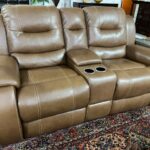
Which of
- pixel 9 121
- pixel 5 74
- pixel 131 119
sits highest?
pixel 5 74

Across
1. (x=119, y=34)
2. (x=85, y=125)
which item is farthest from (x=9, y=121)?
(x=119, y=34)

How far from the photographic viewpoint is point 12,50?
1.69 metres

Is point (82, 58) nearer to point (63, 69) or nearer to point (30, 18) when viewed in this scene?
point (63, 69)

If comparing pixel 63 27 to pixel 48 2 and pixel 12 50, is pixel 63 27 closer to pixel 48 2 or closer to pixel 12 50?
pixel 12 50

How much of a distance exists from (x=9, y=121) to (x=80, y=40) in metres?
1.13

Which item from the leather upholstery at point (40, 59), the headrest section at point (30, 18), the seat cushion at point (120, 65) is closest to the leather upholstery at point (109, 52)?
the seat cushion at point (120, 65)

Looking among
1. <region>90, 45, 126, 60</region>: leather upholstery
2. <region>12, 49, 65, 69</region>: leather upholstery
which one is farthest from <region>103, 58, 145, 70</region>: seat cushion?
<region>12, 49, 65, 69</region>: leather upholstery

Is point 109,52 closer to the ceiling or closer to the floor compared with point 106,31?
closer to the floor

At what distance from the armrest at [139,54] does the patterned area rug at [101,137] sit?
66 centimetres

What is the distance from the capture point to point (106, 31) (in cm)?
210

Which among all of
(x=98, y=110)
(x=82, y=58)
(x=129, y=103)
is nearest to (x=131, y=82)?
(x=129, y=103)

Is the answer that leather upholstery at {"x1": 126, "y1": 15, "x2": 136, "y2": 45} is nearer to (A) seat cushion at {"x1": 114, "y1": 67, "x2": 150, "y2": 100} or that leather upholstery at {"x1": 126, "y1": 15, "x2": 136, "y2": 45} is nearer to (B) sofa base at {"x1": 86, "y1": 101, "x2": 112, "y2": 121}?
(A) seat cushion at {"x1": 114, "y1": 67, "x2": 150, "y2": 100}

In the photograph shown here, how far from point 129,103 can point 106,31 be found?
87 cm

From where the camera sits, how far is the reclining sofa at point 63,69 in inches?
51.2
